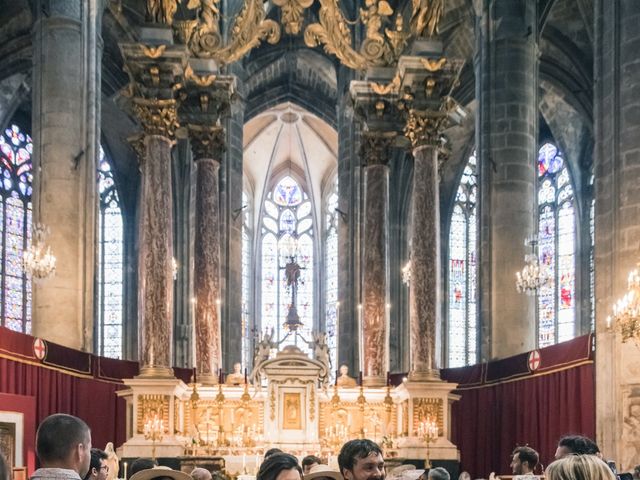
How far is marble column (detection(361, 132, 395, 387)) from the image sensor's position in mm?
22531

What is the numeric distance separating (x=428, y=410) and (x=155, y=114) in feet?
23.8

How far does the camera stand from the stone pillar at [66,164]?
2236cm

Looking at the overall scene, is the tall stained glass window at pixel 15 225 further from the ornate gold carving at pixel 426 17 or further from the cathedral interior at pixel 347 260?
the ornate gold carving at pixel 426 17

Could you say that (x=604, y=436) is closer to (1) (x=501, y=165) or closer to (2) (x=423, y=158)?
(2) (x=423, y=158)

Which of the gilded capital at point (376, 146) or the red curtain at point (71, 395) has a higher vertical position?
the gilded capital at point (376, 146)

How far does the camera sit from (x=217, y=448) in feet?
64.3

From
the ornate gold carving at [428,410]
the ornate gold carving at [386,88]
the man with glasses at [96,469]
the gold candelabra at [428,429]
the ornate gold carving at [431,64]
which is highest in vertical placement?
the ornate gold carving at [431,64]

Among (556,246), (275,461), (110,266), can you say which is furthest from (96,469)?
(110,266)

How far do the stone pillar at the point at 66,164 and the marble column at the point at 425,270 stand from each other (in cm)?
664

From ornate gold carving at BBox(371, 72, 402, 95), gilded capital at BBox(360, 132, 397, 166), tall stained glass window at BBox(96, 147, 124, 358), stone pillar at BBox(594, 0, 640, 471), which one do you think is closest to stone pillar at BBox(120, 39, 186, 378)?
ornate gold carving at BBox(371, 72, 402, 95)

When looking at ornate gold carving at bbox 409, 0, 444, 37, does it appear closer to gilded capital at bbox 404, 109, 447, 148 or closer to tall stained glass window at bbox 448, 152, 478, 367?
gilded capital at bbox 404, 109, 447, 148

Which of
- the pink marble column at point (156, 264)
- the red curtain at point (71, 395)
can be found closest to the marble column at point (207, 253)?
the pink marble column at point (156, 264)

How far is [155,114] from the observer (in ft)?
68.0

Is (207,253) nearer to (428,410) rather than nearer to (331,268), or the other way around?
(428,410)
